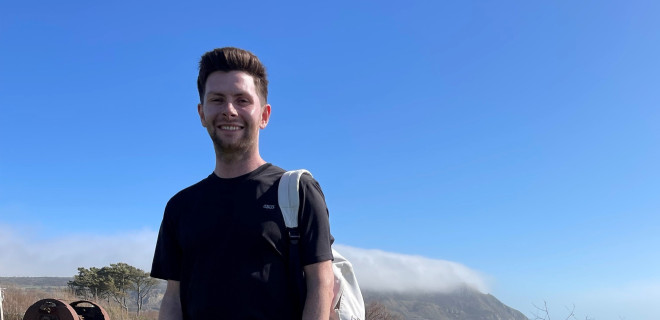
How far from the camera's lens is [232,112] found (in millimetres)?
2350

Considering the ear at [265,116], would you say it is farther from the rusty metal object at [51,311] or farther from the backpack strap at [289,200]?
the rusty metal object at [51,311]

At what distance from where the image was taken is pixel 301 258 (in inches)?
87.0

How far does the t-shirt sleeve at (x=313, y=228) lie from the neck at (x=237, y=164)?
0.26m

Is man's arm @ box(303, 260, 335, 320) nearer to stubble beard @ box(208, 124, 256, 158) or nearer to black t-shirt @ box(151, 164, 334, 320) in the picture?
black t-shirt @ box(151, 164, 334, 320)

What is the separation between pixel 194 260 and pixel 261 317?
40 centimetres

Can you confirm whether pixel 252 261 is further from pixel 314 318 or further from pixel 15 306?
pixel 15 306

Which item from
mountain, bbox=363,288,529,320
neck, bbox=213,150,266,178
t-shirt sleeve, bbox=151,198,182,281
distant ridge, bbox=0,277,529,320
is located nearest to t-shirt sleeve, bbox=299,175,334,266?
neck, bbox=213,150,266,178

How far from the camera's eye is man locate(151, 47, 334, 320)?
218 cm

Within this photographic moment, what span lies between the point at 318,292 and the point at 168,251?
75cm

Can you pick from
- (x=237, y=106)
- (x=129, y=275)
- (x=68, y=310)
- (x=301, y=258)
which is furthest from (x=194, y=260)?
(x=129, y=275)

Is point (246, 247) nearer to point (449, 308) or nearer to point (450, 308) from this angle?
point (449, 308)

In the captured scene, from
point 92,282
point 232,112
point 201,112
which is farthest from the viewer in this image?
point 92,282

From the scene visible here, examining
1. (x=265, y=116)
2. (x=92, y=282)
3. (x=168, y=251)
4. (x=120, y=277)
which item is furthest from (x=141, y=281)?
(x=265, y=116)

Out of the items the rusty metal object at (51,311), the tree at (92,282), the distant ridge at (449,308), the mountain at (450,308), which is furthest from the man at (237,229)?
the mountain at (450,308)
